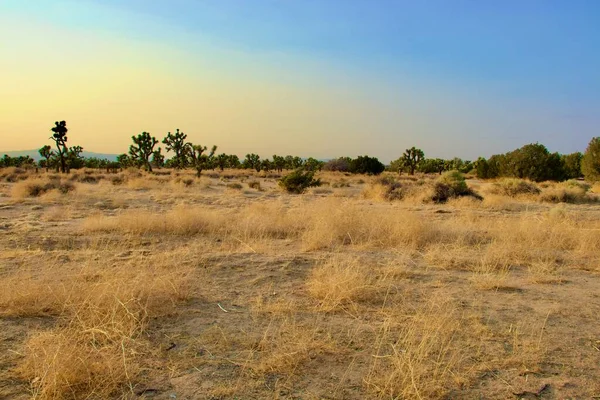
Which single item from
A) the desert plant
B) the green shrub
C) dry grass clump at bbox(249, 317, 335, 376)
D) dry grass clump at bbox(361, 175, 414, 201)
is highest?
the desert plant

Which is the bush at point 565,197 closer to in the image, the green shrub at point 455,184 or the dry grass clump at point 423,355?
the green shrub at point 455,184

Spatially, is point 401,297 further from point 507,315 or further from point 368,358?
point 368,358

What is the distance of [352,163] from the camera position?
58500mm

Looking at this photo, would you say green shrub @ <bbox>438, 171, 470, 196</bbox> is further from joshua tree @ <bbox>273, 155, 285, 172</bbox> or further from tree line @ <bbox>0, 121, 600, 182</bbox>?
joshua tree @ <bbox>273, 155, 285, 172</bbox>

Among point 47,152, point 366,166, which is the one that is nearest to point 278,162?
point 366,166

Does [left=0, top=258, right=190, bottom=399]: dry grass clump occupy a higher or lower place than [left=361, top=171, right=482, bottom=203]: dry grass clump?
lower

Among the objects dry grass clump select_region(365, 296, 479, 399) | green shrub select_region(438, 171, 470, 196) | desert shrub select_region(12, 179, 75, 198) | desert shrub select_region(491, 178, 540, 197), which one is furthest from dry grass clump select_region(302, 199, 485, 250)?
desert shrub select_region(12, 179, 75, 198)

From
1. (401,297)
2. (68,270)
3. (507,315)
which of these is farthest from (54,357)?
(507,315)

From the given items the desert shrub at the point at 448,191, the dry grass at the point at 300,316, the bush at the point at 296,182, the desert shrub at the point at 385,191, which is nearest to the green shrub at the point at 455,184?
the desert shrub at the point at 448,191

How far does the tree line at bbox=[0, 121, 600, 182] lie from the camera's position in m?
31.6

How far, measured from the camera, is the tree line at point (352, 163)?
104 feet

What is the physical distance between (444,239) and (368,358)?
5549 millimetres

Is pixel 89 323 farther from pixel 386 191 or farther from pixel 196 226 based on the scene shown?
pixel 386 191

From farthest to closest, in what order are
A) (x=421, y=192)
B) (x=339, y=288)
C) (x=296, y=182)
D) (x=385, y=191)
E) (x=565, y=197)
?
(x=296, y=182), (x=565, y=197), (x=385, y=191), (x=421, y=192), (x=339, y=288)
